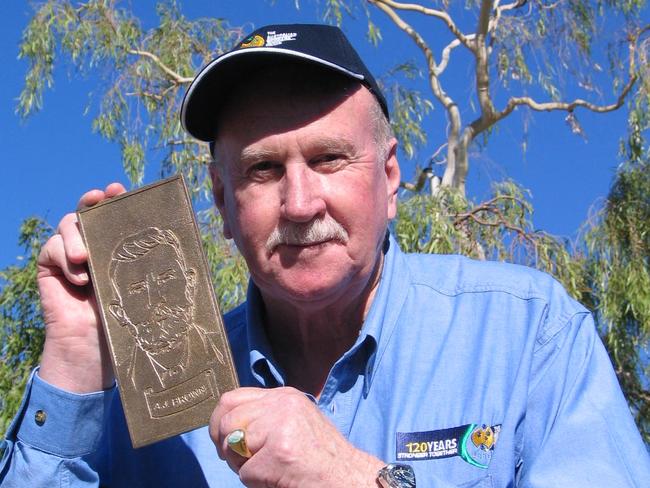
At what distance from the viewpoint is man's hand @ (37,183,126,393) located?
2.27 m

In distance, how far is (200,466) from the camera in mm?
2340

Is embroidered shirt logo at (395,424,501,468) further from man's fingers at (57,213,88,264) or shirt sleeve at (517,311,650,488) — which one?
man's fingers at (57,213,88,264)

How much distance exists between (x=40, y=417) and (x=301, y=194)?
2.66ft

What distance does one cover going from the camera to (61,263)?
2.30 meters

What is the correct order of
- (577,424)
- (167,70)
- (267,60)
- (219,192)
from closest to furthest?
(577,424) < (267,60) < (219,192) < (167,70)

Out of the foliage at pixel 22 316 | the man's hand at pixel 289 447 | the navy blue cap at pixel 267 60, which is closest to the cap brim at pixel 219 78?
the navy blue cap at pixel 267 60

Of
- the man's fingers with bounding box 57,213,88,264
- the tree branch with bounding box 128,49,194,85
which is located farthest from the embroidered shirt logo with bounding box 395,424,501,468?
the tree branch with bounding box 128,49,194,85

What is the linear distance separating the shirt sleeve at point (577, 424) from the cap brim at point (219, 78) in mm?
835

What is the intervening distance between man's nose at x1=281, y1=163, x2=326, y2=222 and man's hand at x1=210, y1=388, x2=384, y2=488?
1.57 feet

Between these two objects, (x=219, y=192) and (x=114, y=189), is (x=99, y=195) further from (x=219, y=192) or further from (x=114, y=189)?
(x=219, y=192)

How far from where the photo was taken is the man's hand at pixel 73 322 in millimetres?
2268

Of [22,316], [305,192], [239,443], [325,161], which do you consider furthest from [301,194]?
[22,316]

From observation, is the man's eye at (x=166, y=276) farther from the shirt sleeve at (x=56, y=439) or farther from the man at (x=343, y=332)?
the shirt sleeve at (x=56, y=439)

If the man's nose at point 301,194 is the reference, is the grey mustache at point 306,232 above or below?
below
